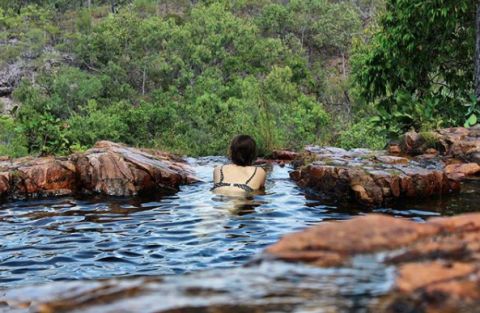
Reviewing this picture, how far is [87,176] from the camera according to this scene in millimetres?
8430

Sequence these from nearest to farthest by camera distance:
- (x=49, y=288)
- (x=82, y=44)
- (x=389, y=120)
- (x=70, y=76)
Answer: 1. (x=49, y=288)
2. (x=389, y=120)
3. (x=70, y=76)
4. (x=82, y=44)

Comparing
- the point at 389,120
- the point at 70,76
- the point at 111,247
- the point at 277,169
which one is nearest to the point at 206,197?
the point at 111,247

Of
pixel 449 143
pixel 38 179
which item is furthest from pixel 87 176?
pixel 449 143

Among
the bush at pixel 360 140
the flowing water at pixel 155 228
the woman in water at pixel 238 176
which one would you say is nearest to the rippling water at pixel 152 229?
the flowing water at pixel 155 228

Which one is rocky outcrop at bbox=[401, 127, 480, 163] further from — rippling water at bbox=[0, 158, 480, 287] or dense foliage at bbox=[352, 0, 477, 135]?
rippling water at bbox=[0, 158, 480, 287]

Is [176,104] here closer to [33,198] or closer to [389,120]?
[389,120]

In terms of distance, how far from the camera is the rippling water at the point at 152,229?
15.2ft

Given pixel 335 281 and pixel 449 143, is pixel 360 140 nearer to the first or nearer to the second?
pixel 449 143

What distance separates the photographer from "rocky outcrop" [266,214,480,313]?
1778mm

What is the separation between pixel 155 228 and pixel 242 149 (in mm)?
1755

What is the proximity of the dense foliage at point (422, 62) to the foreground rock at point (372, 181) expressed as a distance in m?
4.72

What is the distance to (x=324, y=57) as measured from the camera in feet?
172

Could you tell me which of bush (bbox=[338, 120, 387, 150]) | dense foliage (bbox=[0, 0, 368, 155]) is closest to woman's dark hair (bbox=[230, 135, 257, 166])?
bush (bbox=[338, 120, 387, 150])

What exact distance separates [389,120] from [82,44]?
110 ft
